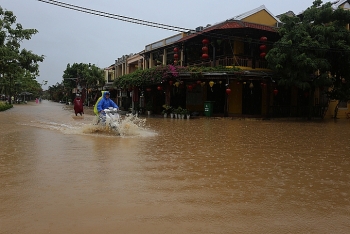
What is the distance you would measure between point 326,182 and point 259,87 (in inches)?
762

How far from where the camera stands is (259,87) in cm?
2438

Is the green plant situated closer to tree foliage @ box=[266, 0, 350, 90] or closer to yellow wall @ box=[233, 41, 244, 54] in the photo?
yellow wall @ box=[233, 41, 244, 54]

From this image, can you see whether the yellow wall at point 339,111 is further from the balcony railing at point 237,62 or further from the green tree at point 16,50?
the green tree at point 16,50

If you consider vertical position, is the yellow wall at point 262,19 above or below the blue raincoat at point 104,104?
above

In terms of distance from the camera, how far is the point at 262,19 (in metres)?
26.0

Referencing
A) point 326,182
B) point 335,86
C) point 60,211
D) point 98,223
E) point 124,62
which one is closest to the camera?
point 98,223

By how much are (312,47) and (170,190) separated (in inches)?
713

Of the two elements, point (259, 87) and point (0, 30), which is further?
point (259, 87)

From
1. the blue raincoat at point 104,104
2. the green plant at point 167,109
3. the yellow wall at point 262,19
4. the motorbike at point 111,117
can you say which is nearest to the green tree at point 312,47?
the yellow wall at point 262,19

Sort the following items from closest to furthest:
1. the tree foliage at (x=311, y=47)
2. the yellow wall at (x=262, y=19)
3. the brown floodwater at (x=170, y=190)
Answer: the brown floodwater at (x=170, y=190) → the tree foliage at (x=311, y=47) → the yellow wall at (x=262, y=19)

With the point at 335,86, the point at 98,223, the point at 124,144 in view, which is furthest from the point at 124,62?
the point at 98,223

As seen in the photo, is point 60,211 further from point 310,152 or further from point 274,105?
point 274,105

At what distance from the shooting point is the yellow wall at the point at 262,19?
25375mm

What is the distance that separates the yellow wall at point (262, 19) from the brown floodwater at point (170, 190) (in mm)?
18707
